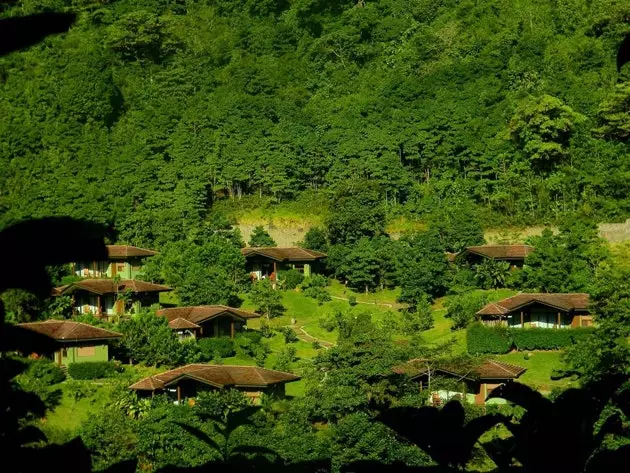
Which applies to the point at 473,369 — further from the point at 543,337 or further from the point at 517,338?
the point at 543,337

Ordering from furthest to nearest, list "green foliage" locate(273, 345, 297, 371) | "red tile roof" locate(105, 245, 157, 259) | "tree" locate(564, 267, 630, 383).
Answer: "red tile roof" locate(105, 245, 157, 259) → "green foliage" locate(273, 345, 297, 371) → "tree" locate(564, 267, 630, 383)

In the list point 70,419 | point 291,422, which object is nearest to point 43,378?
point 70,419

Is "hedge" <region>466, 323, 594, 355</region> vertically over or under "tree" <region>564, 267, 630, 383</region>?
under

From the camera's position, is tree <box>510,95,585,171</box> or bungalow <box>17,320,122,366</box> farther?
tree <box>510,95,585,171</box>

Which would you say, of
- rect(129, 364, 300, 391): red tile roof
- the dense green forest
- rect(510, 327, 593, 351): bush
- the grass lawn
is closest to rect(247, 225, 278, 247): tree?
the dense green forest

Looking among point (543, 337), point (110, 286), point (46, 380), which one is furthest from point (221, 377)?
point (543, 337)

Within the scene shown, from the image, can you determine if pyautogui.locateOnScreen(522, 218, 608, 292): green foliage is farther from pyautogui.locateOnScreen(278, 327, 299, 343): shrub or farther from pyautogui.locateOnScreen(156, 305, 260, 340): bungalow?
pyautogui.locateOnScreen(156, 305, 260, 340): bungalow

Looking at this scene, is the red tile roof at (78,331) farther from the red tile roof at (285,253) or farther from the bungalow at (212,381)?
the red tile roof at (285,253)

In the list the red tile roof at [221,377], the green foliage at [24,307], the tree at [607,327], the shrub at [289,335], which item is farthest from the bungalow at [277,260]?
the green foliage at [24,307]
